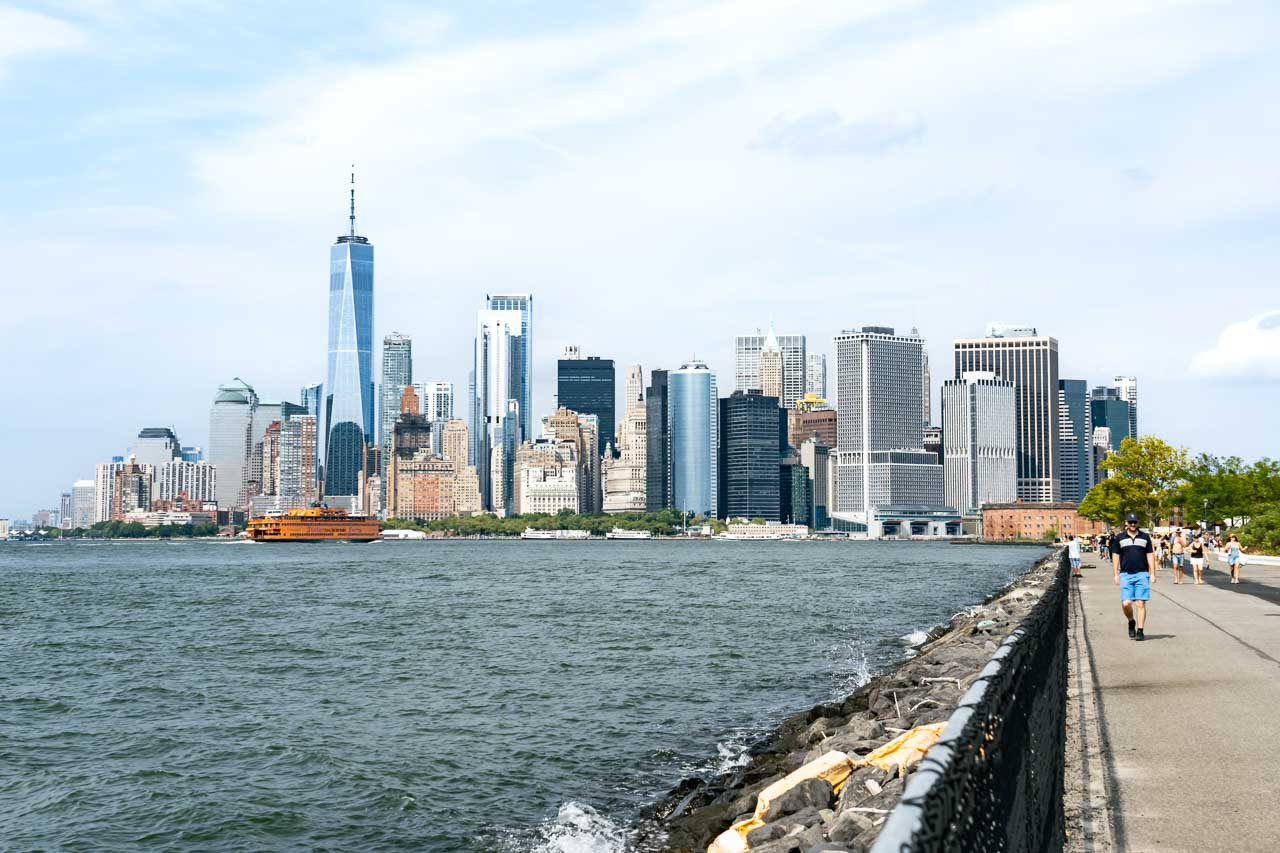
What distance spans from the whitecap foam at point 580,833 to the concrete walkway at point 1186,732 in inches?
225

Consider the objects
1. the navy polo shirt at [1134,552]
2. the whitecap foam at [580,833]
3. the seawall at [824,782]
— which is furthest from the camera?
the navy polo shirt at [1134,552]

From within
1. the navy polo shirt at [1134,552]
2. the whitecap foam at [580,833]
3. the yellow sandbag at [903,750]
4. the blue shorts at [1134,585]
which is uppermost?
the navy polo shirt at [1134,552]

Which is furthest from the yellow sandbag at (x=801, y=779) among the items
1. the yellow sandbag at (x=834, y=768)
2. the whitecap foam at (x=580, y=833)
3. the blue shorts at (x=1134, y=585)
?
the blue shorts at (x=1134, y=585)

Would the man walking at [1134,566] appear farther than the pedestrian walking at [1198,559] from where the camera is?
No

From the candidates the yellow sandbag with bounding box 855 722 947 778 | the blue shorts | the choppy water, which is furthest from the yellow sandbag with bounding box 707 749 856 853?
the blue shorts

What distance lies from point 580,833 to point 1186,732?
7171 mm

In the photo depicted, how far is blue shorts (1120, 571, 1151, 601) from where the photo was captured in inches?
805

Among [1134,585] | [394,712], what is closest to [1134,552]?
[1134,585]

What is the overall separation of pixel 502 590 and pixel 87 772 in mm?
49890

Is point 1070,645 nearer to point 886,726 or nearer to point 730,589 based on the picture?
point 886,726

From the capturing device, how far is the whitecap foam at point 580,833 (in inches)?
549

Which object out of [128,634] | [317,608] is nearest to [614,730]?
Result: [128,634]

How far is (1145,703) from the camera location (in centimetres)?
1398

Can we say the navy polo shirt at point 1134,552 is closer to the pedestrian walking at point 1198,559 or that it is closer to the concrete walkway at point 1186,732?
the concrete walkway at point 1186,732
